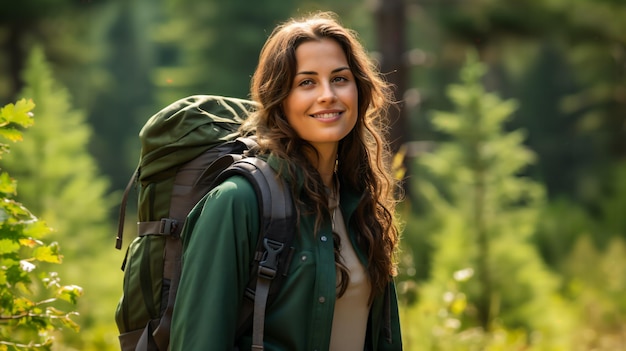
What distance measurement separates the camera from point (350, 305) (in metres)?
2.76

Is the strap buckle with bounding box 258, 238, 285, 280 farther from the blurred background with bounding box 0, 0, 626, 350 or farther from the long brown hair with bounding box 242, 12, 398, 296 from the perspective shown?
the blurred background with bounding box 0, 0, 626, 350

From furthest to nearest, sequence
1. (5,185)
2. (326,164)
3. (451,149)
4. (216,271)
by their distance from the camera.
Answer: (451,149)
(5,185)
(326,164)
(216,271)

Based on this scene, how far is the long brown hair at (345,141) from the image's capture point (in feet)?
8.75

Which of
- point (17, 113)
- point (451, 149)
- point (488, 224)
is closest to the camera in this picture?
point (17, 113)

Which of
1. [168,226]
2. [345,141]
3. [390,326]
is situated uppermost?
[345,141]

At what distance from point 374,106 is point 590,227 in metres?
13.4

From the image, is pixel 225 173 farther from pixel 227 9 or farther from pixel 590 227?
pixel 227 9

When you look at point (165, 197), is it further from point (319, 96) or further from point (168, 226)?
point (319, 96)

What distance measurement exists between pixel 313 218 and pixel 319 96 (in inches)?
15.3

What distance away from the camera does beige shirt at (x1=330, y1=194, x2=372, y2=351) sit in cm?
273

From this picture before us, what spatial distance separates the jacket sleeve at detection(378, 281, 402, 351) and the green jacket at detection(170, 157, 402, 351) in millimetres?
447

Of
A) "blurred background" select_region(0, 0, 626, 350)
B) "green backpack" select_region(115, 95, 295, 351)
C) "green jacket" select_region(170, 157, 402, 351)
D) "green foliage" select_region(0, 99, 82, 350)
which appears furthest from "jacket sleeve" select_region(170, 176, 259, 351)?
"blurred background" select_region(0, 0, 626, 350)

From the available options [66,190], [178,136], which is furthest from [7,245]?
[66,190]

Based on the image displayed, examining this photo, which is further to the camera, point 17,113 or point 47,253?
point 47,253
